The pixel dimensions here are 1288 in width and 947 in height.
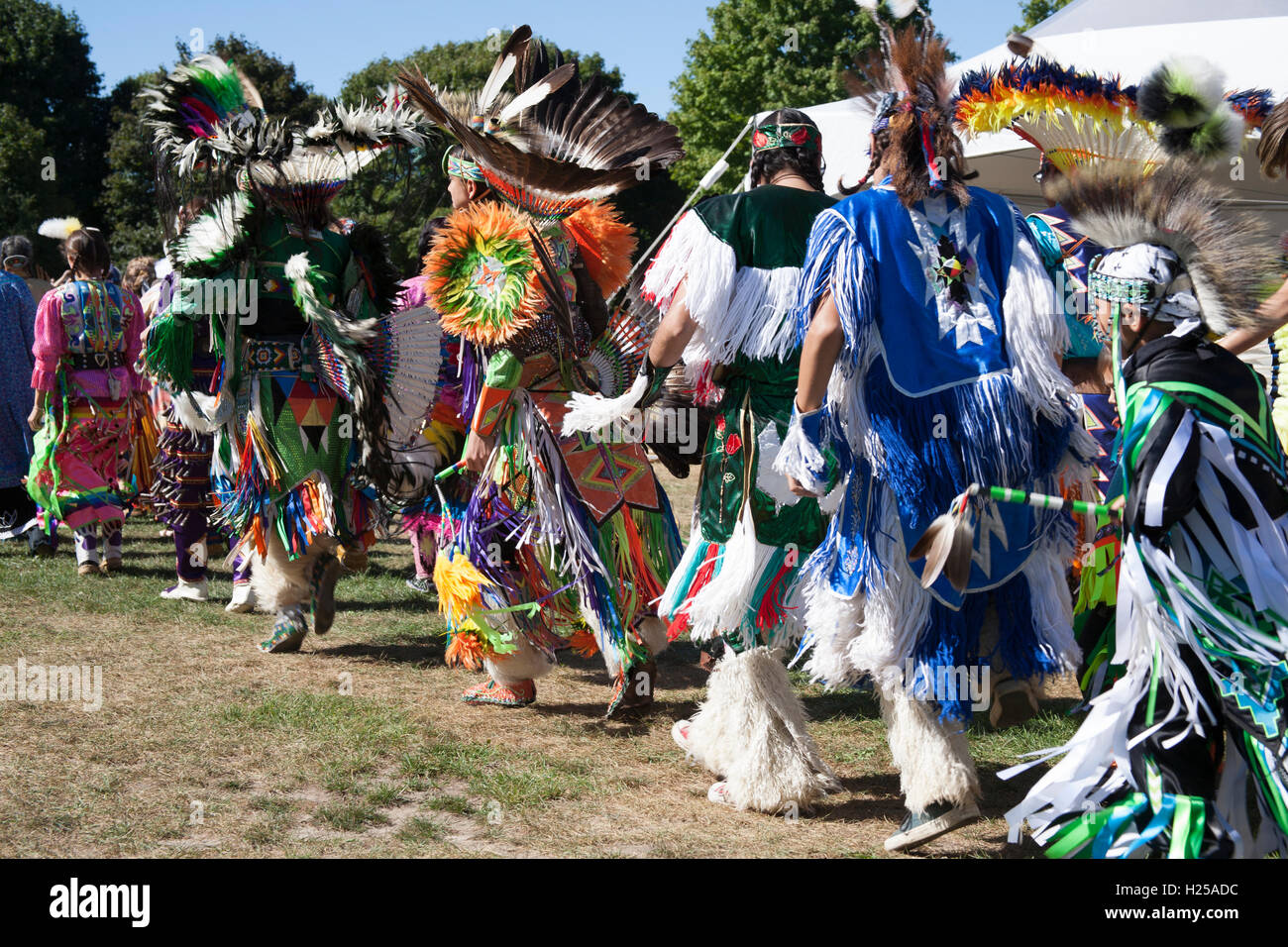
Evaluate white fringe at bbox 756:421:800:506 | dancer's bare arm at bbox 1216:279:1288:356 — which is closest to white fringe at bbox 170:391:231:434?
white fringe at bbox 756:421:800:506

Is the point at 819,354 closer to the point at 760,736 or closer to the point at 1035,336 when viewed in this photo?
the point at 1035,336

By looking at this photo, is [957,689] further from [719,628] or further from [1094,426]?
[1094,426]

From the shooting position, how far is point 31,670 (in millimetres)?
4617

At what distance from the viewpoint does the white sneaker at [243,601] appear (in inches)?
231

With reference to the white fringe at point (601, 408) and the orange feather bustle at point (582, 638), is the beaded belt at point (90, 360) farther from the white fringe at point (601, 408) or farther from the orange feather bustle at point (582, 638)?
the white fringe at point (601, 408)

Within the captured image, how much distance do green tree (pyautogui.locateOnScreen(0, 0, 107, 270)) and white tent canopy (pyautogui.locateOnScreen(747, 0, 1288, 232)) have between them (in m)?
20.8

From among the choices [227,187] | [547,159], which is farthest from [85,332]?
[547,159]

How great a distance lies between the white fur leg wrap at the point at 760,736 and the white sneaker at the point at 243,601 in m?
3.27

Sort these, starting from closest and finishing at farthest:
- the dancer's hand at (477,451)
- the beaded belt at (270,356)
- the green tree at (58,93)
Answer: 1. the dancer's hand at (477,451)
2. the beaded belt at (270,356)
3. the green tree at (58,93)

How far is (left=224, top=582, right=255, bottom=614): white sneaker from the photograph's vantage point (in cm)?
587

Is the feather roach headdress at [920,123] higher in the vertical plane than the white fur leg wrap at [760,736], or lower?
higher

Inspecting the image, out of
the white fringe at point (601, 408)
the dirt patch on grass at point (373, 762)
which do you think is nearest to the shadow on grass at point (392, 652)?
the dirt patch on grass at point (373, 762)

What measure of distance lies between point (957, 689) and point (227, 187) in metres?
3.64

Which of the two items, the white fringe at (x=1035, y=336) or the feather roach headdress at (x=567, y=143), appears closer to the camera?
the white fringe at (x=1035, y=336)
